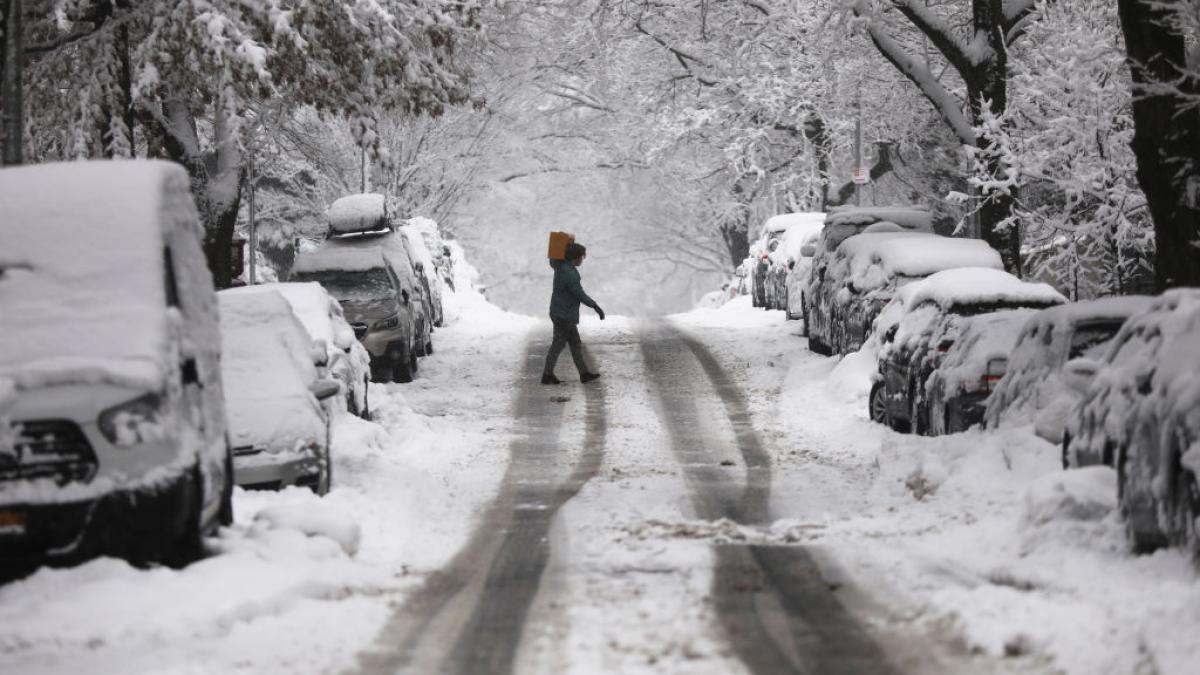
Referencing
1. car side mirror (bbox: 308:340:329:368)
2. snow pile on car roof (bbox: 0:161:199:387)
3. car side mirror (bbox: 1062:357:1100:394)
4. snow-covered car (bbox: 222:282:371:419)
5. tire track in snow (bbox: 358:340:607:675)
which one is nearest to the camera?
tire track in snow (bbox: 358:340:607:675)

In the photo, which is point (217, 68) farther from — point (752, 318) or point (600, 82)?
point (600, 82)

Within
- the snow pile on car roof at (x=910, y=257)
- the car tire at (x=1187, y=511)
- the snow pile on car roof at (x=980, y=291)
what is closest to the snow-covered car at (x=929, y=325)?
the snow pile on car roof at (x=980, y=291)

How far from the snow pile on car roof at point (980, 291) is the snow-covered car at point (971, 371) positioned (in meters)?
1.04

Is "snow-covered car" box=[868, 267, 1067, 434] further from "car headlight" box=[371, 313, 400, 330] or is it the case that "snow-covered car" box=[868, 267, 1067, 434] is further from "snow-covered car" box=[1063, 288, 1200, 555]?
"car headlight" box=[371, 313, 400, 330]

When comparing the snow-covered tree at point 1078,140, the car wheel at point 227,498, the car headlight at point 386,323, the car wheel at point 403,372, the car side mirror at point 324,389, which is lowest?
the car wheel at point 403,372

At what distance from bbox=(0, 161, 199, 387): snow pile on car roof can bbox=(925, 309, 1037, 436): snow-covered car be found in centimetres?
742

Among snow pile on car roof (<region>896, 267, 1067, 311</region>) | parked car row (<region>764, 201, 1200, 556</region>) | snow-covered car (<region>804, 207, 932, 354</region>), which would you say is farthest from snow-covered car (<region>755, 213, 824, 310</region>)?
snow pile on car roof (<region>896, 267, 1067, 311</region>)

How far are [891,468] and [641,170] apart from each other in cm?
4281

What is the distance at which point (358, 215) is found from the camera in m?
26.0

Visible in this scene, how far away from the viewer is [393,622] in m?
7.71

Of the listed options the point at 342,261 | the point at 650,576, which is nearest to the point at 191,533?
the point at 650,576

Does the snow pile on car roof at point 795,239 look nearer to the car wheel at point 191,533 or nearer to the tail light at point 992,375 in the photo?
the tail light at point 992,375

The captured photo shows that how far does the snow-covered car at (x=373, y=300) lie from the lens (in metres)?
21.2

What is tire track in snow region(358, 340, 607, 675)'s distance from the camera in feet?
22.9
